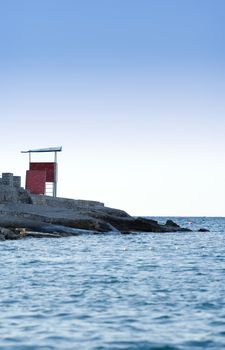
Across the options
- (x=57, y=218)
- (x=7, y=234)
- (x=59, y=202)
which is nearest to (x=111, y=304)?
(x=7, y=234)

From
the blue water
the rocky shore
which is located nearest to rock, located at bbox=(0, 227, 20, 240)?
the rocky shore

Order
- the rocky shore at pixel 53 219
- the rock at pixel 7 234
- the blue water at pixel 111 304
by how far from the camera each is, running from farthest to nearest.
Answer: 1. the rocky shore at pixel 53 219
2. the rock at pixel 7 234
3. the blue water at pixel 111 304

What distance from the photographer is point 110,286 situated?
19.3 m

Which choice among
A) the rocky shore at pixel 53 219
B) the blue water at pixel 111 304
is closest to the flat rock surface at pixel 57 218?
the rocky shore at pixel 53 219

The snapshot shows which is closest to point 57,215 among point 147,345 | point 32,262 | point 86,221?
point 86,221

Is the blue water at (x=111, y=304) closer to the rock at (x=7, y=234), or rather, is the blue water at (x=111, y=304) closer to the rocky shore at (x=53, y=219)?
the rock at (x=7, y=234)

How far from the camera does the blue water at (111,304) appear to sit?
11906mm

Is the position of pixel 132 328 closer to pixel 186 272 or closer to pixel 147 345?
pixel 147 345

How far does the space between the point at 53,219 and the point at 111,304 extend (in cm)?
3524

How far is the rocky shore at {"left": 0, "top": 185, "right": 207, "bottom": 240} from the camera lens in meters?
47.1

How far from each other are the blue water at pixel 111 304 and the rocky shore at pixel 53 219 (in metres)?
18.7

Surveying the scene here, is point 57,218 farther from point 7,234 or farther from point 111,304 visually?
point 111,304

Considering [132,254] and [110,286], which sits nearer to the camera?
[110,286]

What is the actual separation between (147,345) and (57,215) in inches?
1645
